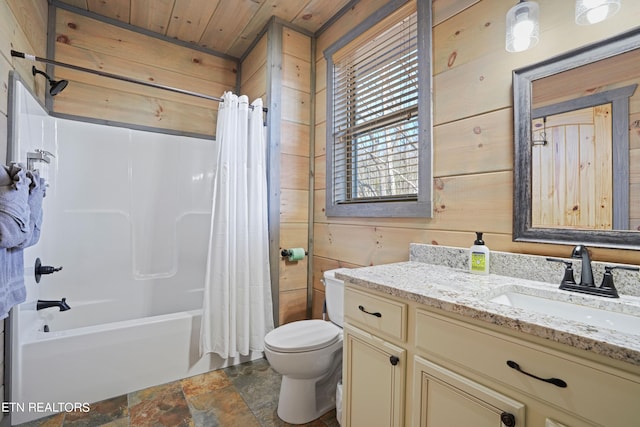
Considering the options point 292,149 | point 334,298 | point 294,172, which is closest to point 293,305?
point 334,298

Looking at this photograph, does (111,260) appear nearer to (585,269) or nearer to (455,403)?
(455,403)

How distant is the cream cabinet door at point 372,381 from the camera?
3.39ft

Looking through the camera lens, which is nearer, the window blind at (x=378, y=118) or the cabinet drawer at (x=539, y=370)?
the cabinet drawer at (x=539, y=370)

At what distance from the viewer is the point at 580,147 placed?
1.07m

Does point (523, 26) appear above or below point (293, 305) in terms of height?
above

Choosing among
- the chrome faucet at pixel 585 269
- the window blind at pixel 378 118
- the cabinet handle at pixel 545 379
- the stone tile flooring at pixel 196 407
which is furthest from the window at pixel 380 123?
the stone tile flooring at pixel 196 407

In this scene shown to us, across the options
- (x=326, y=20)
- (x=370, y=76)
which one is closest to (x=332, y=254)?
(x=370, y=76)

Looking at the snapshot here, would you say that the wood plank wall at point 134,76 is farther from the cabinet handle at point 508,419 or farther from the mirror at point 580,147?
the cabinet handle at point 508,419

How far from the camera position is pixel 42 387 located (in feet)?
5.11

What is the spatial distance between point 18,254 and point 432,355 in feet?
5.48

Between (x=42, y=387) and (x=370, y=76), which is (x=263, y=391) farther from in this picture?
(x=370, y=76)

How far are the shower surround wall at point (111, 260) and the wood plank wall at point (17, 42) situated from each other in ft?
0.22

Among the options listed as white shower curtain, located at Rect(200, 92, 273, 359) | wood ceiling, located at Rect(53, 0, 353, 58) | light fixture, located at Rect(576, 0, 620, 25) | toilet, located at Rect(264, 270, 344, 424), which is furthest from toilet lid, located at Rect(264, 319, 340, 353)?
wood ceiling, located at Rect(53, 0, 353, 58)

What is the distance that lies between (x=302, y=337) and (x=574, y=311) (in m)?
1.17
